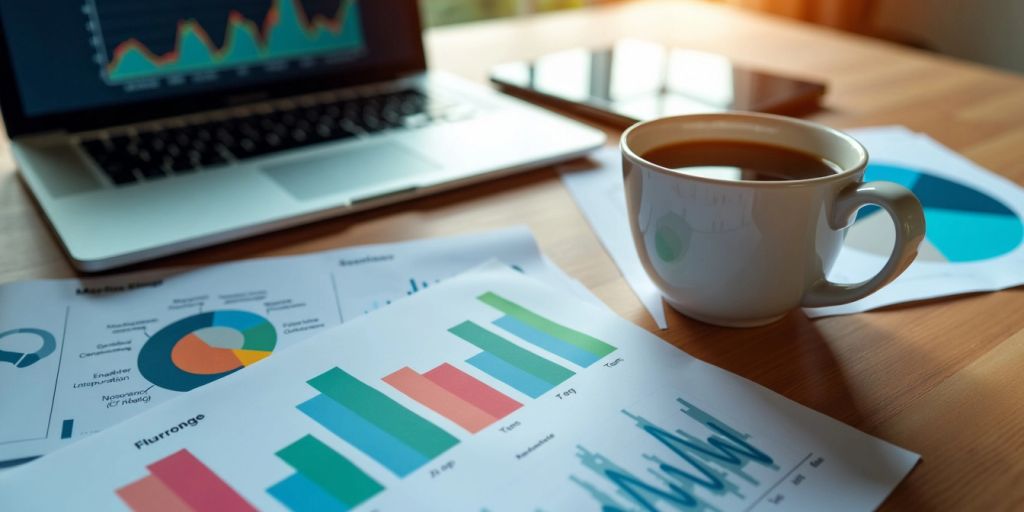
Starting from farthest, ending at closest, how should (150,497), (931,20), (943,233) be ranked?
1. (931,20)
2. (943,233)
3. (150,497)

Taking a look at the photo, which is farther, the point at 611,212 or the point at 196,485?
the point at 611,212

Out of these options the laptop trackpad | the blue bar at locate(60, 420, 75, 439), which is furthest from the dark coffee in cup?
the blue bar at locate(60, 420, 75, 439)

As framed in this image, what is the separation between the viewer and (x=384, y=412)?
374 millimetres

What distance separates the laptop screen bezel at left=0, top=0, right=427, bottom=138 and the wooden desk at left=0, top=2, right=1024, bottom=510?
6cm

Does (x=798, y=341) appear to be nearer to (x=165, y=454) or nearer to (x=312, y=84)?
(x=165, y=454)

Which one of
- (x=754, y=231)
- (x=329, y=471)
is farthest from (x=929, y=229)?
(x=329, y=471)

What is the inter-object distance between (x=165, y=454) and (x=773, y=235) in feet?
1.01

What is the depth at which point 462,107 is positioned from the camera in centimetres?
76

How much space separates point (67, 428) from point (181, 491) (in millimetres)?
91

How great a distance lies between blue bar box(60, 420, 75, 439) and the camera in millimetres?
369

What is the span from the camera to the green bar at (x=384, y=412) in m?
0.35

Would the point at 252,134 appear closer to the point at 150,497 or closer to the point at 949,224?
the point at 150,497

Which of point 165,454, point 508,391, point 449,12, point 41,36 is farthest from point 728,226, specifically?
point 449,12

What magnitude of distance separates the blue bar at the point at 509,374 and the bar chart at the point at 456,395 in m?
0.01
